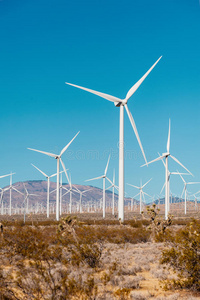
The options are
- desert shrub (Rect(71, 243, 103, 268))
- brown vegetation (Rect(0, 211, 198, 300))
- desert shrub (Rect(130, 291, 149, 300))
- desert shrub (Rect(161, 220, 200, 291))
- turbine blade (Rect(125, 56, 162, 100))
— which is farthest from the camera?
turbine blade (Rect(125, 56, 162, 100))

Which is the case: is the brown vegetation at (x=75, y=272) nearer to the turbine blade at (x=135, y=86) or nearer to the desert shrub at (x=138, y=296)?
the desert shrub at (x=138, y=296)

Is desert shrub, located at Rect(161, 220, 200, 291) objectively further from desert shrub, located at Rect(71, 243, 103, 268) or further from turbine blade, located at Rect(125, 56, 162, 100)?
turbine blade, located at Rect(125, 56, 162, 100)

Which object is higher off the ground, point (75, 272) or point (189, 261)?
point (189, 261)

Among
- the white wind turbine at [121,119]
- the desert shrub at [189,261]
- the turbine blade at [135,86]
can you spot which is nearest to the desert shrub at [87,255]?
the desert shrub at [189,261]

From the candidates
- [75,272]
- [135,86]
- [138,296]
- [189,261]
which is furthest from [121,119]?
[138,296]

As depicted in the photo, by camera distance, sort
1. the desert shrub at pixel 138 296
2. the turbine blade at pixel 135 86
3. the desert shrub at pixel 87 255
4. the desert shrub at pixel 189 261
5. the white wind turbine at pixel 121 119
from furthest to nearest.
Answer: the turbine blade at pixel 135 86
the white wind turbine at pixel 121 119
the desert shrub at pixel 87 255
the desert shrub at pixel 189 261
the desert shrub at pixel 138 296

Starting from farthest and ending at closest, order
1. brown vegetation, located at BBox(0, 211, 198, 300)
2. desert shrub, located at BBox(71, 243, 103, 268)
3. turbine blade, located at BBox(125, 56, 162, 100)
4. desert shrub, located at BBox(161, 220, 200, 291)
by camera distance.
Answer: turbine blade, located at BBox(125, 56, 162, 100) < desert shrub, located at BBox(71, 243, 103, 268) < desert shrub, located at BBox(161, 220, 200, 291) < brown vegetation, located at BBox(0, 211, 198, 300)

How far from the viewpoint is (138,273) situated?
1603 centimetres

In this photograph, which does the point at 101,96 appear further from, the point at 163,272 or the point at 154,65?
the point at 163,272

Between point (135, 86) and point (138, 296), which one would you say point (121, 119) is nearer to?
point (135, 86)

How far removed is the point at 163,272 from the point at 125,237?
46.9ft

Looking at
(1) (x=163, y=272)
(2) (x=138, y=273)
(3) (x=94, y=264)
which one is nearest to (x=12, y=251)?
(3) (x=94, y=264)

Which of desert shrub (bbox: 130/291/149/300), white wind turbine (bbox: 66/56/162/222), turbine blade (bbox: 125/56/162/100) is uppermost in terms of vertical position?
turbine blade (bbox: 125/56/162/100)

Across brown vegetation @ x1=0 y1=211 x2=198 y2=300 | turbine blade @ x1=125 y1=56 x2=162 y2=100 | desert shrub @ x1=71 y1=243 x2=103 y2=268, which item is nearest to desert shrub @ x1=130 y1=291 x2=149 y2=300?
brown vegetation @ x1=0 y1=211 x2=198 y2=300
